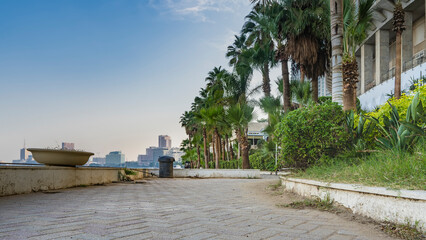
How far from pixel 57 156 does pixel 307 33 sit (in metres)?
15.9

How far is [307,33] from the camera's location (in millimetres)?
19406

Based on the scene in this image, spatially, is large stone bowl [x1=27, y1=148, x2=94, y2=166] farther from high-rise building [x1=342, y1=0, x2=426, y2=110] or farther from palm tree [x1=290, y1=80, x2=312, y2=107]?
high-rise building [x1=342, y1=0, x2=426, y2=110]

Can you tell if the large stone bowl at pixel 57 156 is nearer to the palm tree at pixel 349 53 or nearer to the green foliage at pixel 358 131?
the green foliage at pixel 358 131

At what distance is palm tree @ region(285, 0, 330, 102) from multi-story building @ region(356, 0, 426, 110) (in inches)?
310

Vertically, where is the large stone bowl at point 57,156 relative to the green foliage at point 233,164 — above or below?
above

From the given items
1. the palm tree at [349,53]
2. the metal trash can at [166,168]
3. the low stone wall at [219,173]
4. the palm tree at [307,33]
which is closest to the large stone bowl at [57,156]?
the palm tree at [349,53]

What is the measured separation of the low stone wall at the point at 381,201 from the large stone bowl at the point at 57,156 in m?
7.08

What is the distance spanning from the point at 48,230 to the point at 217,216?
2.16 m

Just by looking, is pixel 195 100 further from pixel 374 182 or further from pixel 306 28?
pixel 374 182

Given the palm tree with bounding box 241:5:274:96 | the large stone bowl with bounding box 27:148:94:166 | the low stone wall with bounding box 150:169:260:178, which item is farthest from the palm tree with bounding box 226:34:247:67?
the large stone bowl with bounding box 27:148:94:166

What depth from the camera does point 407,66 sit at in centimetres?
2683

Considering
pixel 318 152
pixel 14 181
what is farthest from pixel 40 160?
pixel 318 152

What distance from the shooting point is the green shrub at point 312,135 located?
7.16 metres

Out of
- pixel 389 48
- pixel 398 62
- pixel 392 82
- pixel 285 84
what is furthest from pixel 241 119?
pixel 389 48
